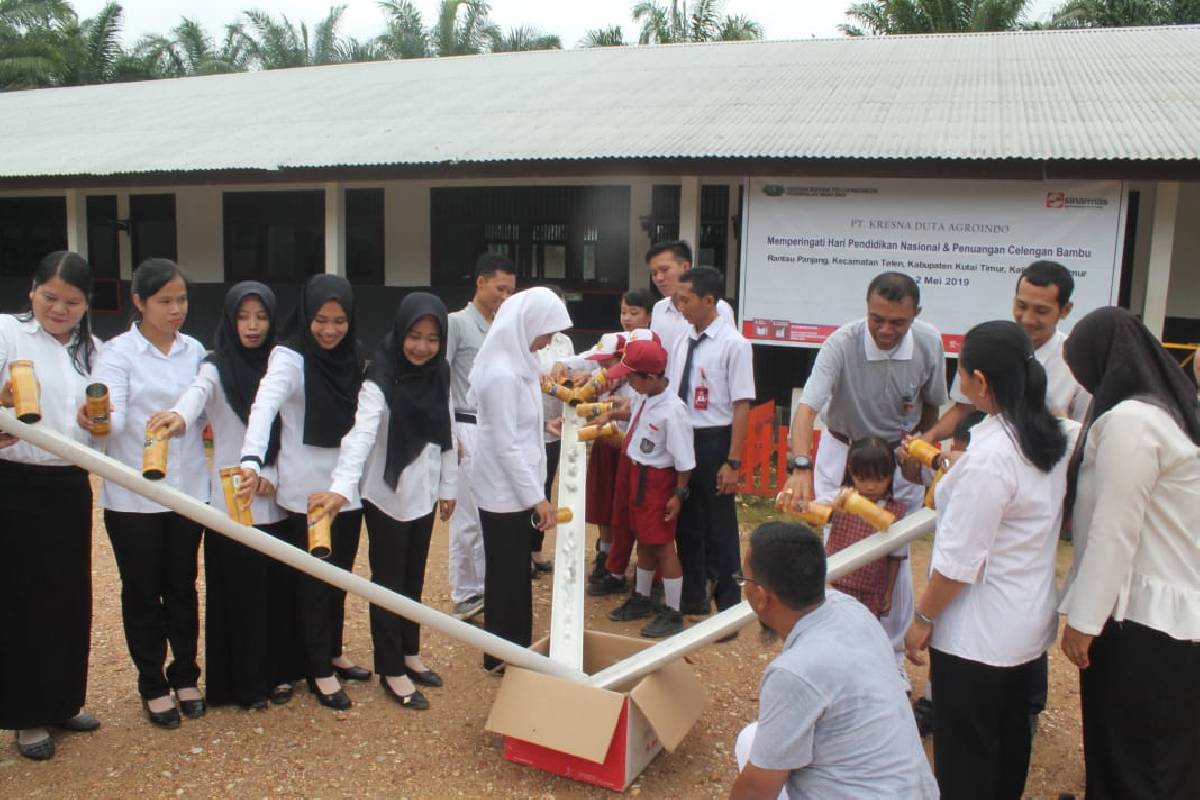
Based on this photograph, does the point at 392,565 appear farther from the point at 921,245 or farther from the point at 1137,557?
the point at 921,245

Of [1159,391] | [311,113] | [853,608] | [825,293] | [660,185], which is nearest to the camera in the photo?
[853,608]

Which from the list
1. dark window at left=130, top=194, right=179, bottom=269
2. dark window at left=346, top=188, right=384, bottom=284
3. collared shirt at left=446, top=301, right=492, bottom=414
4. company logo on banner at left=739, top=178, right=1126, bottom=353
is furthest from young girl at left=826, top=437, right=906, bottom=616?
dark window at left=130, top=194, right=179, bottom=269

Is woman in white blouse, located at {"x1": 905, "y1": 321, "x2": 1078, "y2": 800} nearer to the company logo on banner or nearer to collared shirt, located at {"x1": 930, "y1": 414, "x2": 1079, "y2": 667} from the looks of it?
collared shirt, located at {"x1": 930, "y1": 414, "x2": 1079, "y2": 667}

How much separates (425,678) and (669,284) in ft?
7.66

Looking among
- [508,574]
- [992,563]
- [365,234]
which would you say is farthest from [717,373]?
[365,234]

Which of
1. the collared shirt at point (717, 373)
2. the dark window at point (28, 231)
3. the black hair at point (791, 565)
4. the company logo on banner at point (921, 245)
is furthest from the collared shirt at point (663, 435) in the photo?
the dark window at point (28, 231)

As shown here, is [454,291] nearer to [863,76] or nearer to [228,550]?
[863,76]

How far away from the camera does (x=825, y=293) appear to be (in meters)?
8.52

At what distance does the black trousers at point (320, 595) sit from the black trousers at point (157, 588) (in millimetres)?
360

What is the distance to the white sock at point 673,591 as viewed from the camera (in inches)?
172

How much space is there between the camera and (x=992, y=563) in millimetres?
2371

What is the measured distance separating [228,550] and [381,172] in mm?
7132

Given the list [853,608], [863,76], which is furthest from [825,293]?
[853,608]

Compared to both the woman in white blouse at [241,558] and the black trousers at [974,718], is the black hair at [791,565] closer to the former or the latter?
the black trousers at [974,718]
